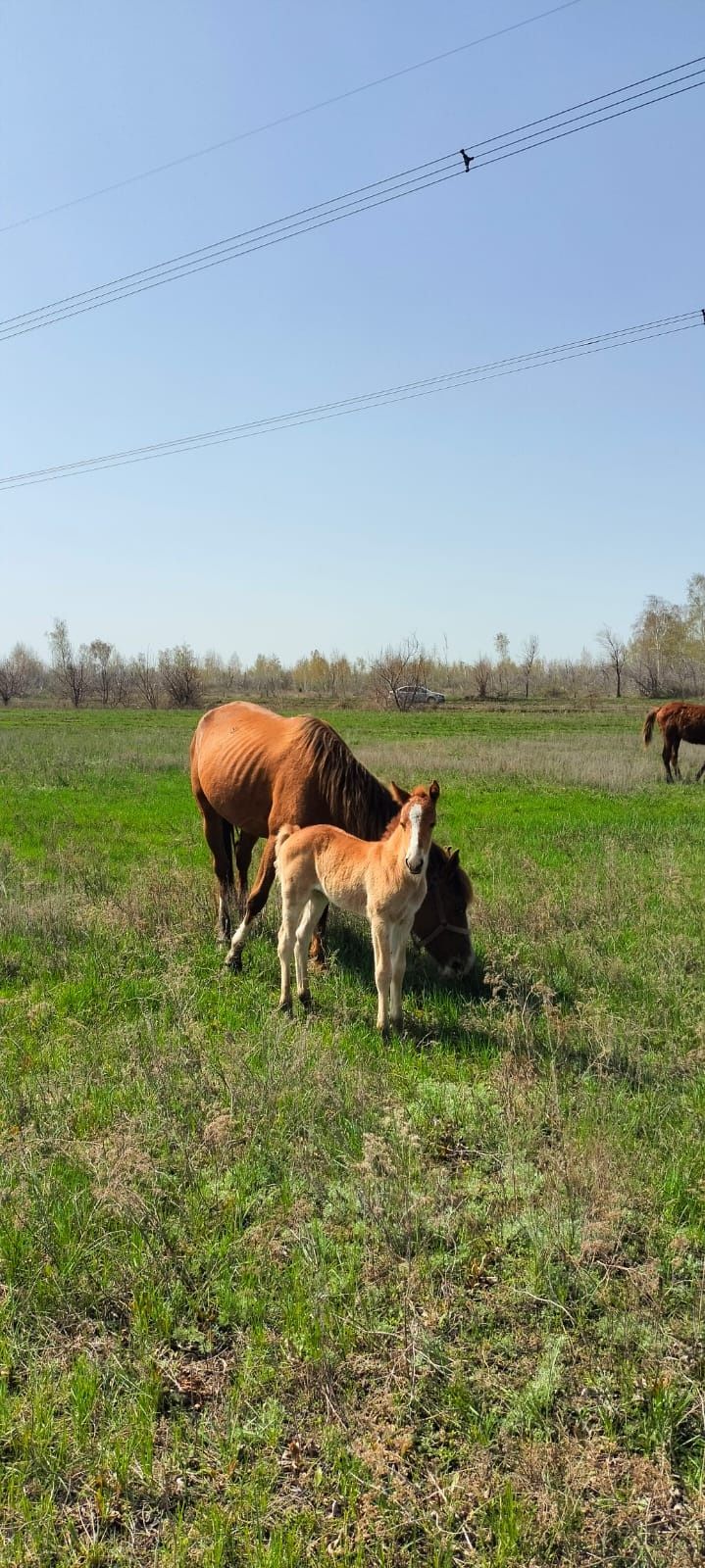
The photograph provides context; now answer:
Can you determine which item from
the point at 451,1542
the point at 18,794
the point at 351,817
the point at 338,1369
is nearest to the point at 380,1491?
the point at 451,1542

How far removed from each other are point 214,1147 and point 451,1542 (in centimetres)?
218

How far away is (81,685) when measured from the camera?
238ft

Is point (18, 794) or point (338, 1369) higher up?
point (18, 794)

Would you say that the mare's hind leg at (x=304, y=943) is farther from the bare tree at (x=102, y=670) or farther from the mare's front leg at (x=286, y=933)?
the bare tree at (x=102, y=670)

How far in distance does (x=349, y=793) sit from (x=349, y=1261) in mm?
4042

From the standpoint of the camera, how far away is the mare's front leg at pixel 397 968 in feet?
18.7

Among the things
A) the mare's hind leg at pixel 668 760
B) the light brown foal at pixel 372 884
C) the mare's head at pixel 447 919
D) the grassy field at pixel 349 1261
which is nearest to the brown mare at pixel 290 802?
the mare's head at pixel 447 919

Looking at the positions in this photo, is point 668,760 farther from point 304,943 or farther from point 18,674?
point 18,674

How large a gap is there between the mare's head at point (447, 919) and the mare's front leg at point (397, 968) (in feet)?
2.69

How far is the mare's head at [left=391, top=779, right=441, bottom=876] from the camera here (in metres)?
4.97

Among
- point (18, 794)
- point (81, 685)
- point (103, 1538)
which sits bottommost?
point (103, 1538)

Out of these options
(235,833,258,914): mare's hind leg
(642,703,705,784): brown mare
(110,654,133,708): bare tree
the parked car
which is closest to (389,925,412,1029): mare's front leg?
(235,833,258,914): mare's hind leg

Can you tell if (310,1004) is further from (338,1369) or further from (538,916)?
(338,1369)

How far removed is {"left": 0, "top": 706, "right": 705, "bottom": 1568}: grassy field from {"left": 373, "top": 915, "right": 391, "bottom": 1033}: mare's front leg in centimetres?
16
